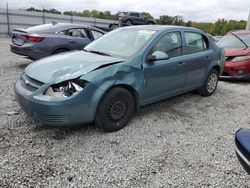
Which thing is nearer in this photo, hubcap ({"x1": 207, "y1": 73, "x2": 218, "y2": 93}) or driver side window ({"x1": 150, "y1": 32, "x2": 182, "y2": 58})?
driver side window ({"x1": 150, "y1": 32, "x2": 182, "y2": 58})

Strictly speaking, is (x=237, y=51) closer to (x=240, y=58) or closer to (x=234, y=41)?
(x=240, y=58)

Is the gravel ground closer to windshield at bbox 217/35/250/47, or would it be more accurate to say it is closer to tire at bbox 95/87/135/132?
tire at bbox 95/87/135/132

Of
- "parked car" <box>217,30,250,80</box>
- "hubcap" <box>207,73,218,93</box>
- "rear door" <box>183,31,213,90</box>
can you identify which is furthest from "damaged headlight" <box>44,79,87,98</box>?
"parked car" <box>217,30,250,80</box>

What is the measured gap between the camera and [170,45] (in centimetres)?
467

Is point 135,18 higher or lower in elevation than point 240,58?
higher

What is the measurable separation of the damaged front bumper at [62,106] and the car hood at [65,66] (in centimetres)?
21

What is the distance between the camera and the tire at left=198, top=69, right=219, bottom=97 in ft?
18.9

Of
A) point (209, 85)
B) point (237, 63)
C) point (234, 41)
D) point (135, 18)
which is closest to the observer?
point (209, 85)

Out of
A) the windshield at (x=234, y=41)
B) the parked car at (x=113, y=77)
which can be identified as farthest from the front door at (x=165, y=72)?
the windshield at (x=234, y=41)

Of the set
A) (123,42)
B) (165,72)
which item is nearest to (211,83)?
(165,72)

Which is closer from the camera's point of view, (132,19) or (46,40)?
(46,40)

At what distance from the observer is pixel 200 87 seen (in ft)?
18.7

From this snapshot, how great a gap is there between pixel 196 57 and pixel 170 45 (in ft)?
2.66

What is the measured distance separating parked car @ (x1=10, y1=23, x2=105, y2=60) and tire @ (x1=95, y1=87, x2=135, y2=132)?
403 centimetres
